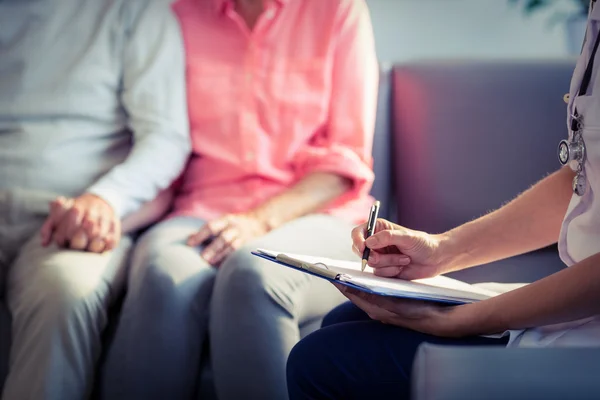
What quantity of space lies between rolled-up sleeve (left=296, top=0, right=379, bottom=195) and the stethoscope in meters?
0.64

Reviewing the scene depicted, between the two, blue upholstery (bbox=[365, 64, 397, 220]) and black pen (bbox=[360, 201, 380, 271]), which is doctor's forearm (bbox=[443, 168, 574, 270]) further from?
blue upholstery (bbox=[365, 64, 397, 220])

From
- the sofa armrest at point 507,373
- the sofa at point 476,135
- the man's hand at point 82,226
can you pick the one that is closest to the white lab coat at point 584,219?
the sofa armrest at point 507,373

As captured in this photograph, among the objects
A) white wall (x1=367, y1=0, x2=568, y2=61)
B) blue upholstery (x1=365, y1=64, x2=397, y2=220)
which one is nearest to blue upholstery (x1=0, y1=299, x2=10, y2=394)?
blue upholstery (x1=365, y1=64, x2=397, y2=220)

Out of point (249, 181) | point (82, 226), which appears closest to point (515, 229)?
point (249, 181)

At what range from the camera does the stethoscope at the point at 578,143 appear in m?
0.96

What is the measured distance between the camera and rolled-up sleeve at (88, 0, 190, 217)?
1615 millimetres

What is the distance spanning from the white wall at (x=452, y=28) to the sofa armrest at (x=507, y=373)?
169 cm

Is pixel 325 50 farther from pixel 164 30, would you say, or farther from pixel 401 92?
pixel 164 30

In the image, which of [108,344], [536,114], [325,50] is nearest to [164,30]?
[325,50]

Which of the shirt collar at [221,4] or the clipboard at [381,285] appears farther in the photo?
the shirt collar at [221,4]

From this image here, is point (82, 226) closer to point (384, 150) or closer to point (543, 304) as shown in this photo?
point (384, 150)

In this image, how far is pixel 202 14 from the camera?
175 centimetres

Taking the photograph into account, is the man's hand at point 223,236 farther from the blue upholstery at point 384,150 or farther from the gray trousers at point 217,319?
the blue upholstery at point 384,150

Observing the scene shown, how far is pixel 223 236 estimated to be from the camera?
4.81ft
